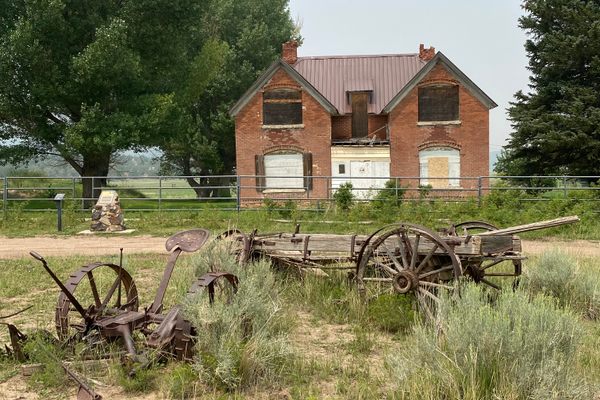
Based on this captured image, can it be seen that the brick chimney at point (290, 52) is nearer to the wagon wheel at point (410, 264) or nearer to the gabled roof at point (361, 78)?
the gabled roof at point (361, 78)

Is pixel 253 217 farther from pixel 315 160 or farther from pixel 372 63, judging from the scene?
pixel 372 63

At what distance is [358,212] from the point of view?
1786cm

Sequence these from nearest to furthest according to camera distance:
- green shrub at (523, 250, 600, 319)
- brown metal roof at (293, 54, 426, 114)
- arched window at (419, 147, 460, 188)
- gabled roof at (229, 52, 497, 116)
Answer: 1. green shrub at (523, 250, 600, 319)
2. gabled roof at (229, 52, 497, 116)
3. arched window at (419, 147, 460, 188)
4. brown metal roof at (293, 54, 426, 114)

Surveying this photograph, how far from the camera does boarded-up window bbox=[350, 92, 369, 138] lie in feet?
94.0

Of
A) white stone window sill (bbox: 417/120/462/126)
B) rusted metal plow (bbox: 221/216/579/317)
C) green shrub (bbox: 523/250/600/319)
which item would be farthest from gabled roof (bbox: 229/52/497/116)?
rusted metal plow (bbox: 221/216/579/317)

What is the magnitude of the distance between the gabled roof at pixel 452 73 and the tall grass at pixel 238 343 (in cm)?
2229

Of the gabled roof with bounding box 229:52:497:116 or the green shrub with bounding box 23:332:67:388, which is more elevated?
the gabled roof with bounding box 229:52:497:116

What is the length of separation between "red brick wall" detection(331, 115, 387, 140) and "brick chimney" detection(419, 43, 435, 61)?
4.59 m

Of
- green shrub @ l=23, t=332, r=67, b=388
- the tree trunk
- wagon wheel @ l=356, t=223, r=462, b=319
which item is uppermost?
the tree trunk

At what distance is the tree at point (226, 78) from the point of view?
37531 mm

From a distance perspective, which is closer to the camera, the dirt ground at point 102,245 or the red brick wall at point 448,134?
the dirt ground at point 102,245

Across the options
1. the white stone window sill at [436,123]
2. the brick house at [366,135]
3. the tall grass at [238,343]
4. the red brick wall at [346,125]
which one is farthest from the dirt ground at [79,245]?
the white stone window sill at [436,123]

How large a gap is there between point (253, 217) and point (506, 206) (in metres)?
7.43

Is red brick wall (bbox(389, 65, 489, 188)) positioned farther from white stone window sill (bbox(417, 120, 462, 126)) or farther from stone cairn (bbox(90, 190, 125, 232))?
stone cairn (bbox(90, 190, 125, 232))
